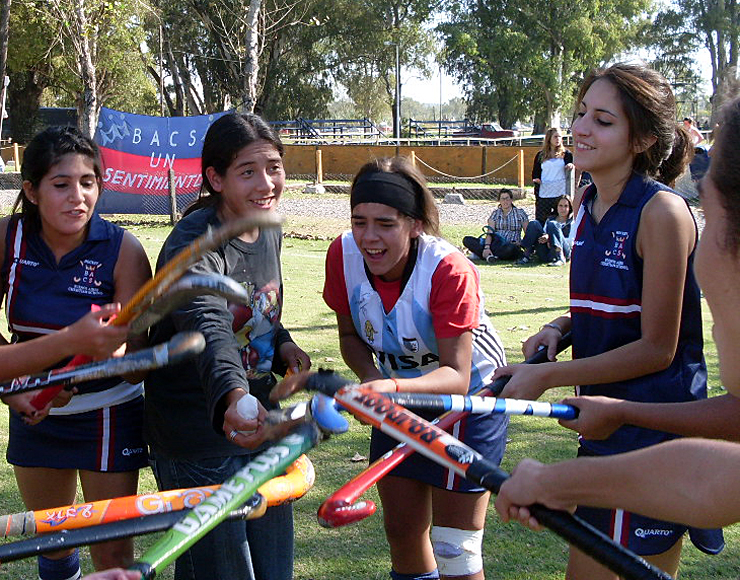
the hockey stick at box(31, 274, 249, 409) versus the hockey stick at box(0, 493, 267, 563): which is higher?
the hockey stick at box(31, 274, 249, 409)

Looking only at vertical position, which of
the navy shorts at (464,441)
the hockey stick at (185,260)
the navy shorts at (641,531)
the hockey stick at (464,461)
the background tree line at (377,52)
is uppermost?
the background tree line at (377,52)

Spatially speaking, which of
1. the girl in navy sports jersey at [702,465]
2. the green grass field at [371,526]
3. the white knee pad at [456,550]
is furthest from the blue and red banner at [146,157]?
the girl in navy sports jersey at [702,465]

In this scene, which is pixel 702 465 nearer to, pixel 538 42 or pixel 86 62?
pixel 86 62

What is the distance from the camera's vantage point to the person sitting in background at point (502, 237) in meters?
14.7

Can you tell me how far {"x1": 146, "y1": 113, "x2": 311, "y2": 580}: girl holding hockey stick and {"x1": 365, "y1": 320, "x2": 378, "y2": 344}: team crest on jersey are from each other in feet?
0.96

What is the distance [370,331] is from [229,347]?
69 centimetres

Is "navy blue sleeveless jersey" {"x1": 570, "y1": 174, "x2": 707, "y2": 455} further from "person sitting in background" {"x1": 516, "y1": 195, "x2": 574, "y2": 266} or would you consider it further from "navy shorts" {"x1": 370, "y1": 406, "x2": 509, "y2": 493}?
"person sitting in background" {"x1": 516, "y1": 195, "x2": 574, "y2": 266}

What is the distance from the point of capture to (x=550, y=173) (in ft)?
49.1

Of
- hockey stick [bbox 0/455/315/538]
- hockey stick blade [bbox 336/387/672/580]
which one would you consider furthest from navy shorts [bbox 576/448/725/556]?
hockey stick [bbox 0/455/315/538]

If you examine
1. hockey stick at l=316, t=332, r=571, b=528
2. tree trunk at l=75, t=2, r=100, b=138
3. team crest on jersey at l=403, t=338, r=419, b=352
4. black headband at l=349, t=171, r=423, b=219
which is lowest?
hockey stick at l=316, t=332, r=571, b=528

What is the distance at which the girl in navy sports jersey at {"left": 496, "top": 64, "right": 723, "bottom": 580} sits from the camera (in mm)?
2941

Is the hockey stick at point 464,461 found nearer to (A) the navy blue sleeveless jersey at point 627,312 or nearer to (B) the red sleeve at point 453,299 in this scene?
(B) the red sleeve at point 453,299

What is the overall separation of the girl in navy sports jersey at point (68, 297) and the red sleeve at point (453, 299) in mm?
1191

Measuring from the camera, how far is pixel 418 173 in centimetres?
350
